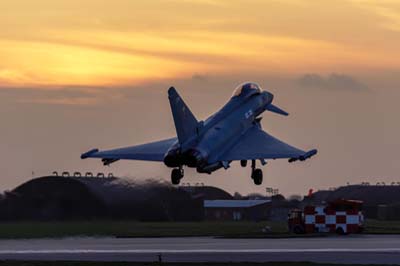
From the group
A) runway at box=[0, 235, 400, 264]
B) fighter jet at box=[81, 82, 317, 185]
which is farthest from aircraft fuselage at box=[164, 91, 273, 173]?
runway at box=[0, 235, 400, 264]

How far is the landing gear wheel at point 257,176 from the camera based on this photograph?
77500 mm

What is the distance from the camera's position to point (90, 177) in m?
106

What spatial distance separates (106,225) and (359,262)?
109 feet

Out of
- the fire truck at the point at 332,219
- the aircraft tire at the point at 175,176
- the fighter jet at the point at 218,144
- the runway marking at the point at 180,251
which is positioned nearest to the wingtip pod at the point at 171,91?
the fighter jet at the point at 218,144

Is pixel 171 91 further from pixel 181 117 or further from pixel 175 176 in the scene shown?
pixel 175 176

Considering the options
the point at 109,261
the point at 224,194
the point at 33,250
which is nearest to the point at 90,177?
the point at 33,250

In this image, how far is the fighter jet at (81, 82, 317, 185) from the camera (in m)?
71.6

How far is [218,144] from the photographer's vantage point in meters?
74.8

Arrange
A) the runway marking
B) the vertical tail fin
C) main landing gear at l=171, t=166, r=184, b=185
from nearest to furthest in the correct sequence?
the vertical tail fin
main landing gear at l=171, t=166, r=184, b=185
the runway marking

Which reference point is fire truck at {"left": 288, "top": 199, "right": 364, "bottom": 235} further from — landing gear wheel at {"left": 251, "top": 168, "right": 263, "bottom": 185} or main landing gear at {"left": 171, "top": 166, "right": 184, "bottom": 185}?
main landing gear at {"left": 171, "top": 166, "right": 184, "bottom": 185}

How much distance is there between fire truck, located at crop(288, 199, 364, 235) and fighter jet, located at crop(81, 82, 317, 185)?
16.2 meters

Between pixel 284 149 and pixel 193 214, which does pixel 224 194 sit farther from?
pixel 284 149

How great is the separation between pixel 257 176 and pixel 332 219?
74.1ft

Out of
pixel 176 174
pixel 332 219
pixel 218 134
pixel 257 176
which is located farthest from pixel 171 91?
pixel 332 219
